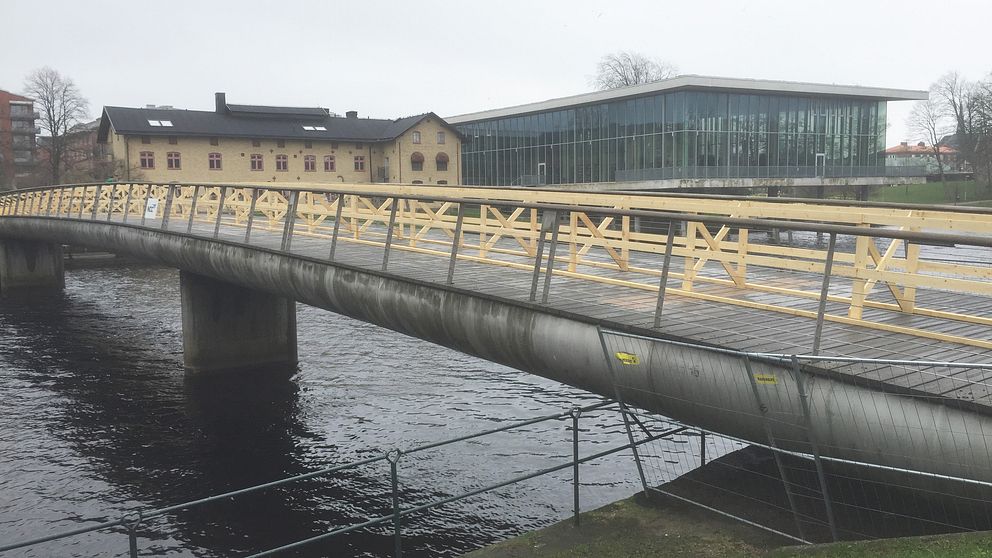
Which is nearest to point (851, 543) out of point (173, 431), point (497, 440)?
point (497, 440)

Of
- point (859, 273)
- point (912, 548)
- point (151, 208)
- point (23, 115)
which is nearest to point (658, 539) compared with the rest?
point (912, 548)

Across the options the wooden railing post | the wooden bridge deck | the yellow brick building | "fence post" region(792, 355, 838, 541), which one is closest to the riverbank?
"fence post" region(792, 355, 838, 541)

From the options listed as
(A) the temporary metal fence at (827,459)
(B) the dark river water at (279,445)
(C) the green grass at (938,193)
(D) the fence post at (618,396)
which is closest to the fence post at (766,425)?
(A) the temporary metal fence at (827,459)

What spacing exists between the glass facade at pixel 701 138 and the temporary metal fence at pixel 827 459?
47.9 metres

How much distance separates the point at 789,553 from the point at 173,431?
13.7 meters

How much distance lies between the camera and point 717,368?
7129mm

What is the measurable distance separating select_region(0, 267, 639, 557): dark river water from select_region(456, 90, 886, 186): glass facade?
35511mm

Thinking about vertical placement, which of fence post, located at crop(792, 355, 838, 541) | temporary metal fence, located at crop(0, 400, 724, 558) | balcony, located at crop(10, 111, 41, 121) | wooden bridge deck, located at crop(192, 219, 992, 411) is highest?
balcony, located at crop(10, 111, 41, 121)

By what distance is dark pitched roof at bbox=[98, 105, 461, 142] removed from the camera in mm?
64500

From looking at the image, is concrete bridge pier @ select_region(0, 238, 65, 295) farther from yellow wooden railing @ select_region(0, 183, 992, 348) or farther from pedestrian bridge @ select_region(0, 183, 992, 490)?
yellow wooden railing @ select_region(0, 183, 992, 348)

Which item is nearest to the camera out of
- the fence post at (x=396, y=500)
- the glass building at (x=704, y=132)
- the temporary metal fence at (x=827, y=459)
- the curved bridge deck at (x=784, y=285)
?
the temporary metal fence at (x=827, y=459)

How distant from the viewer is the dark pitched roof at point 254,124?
64.5 meters

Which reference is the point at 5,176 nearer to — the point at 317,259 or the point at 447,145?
the point at 447,145

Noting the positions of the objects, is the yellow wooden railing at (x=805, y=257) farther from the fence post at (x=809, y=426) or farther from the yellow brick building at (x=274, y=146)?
the yellow brick building at (x=274, y=146)
